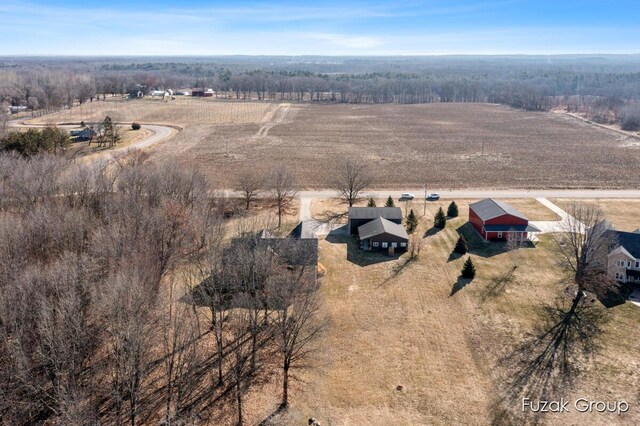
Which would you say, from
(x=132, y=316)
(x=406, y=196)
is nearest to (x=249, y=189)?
(x=406, y=196)

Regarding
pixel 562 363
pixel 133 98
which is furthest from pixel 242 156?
pixel 133 98

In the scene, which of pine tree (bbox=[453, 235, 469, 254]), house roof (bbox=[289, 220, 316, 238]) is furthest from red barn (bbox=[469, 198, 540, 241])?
house roof (bbox=[289, 220, 316, 238])

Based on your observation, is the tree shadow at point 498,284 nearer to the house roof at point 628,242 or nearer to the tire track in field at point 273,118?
the house roof at point 628,242

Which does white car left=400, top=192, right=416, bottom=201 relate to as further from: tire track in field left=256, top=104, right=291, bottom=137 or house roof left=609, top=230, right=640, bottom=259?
tire track in field left=256, top=104, right=291, bottom=137

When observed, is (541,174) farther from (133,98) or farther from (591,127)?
(133,98)

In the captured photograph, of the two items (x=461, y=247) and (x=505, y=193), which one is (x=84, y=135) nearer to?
(x=461, y=247)

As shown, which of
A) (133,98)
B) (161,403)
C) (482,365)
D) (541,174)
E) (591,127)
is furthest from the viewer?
(133,98)

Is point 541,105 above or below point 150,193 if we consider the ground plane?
above
